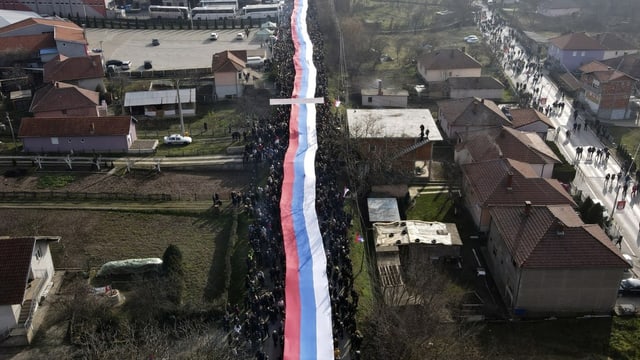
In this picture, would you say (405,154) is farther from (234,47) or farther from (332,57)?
(234,47)

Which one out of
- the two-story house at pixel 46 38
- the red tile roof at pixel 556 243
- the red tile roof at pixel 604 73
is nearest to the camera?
the red tile roof at pixel 556 243

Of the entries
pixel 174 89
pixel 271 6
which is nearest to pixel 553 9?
pixel 271 6

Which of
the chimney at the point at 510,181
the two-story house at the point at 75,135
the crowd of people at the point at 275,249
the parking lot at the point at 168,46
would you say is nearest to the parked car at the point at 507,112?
the crowd of people at the point at 275,249

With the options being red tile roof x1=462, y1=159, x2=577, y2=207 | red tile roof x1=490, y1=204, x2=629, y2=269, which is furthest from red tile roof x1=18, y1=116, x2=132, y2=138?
red tile roof x1=490, y1=204, x2=629, y2=269

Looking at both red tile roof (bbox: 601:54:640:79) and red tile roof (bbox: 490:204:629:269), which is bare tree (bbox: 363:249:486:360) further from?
red tile roof (bbox: 601:54:640:79)

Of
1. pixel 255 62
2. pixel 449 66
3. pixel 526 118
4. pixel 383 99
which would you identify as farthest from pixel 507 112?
pixel 255 62

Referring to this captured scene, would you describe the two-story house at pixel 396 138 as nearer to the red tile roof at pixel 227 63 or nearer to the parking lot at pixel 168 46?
the red tile roof at pixel 227 63
